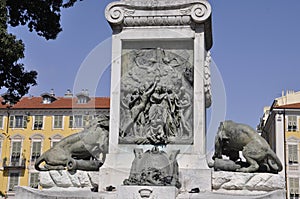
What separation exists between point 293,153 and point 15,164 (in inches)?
1065

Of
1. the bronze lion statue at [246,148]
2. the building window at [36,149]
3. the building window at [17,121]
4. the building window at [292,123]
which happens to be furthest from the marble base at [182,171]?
the building window at [17,121]

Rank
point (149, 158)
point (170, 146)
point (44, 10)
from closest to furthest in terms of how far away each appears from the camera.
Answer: point (149, 158) < point (170, 146) < point (44, 10)

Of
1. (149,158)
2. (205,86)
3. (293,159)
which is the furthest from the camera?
(293,159)

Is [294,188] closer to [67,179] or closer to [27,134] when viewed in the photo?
[27,134]

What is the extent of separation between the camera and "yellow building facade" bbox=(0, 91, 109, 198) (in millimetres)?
54219

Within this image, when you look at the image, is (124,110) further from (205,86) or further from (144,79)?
(205,86)

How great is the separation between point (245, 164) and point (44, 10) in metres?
8.88

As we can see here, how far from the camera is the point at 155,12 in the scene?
11461 millimetres

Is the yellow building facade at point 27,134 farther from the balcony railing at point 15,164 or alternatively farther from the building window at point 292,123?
the building window at point 292,123

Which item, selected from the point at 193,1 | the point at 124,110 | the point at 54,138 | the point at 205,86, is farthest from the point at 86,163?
the point at 54,138

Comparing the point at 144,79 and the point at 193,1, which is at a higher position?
the point at 193,1

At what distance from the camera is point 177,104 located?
10.9 metres

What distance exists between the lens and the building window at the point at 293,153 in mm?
48906

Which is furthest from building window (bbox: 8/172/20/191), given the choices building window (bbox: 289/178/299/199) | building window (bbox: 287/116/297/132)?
building window (bbox: 287/116/297/132)
